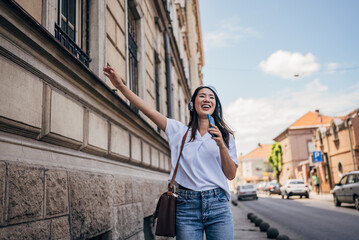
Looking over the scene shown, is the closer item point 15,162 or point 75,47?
point 15,162

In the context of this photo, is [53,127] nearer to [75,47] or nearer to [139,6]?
[75,47]

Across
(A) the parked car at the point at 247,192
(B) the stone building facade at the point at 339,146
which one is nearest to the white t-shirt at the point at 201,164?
(B) the stone building facade at the point at 339,146

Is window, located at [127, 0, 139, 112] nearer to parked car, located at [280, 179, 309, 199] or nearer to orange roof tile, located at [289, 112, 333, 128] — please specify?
parked car, located at [280, 179, 309, 199]

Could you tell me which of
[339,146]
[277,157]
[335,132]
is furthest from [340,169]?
[277,157]

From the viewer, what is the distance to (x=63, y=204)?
2.82m

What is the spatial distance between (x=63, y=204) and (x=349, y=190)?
50.5 ft

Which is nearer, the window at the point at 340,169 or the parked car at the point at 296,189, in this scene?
the parked car at the point at 296,189

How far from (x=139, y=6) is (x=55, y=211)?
572cm

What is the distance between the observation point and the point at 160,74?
10281 millimetres

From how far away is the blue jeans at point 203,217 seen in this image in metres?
2.51

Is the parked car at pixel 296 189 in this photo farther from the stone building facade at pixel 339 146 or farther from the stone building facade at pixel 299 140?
the stone building facade at pixel 299 140

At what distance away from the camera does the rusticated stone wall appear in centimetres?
216

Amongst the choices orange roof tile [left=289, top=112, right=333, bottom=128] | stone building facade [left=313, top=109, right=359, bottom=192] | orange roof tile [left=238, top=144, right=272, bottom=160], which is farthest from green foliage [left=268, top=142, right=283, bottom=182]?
orange roof tile [left=238, top=144, right=272, bottom=160]

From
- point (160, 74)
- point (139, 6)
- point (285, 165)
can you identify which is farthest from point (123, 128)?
point (285, 165)
